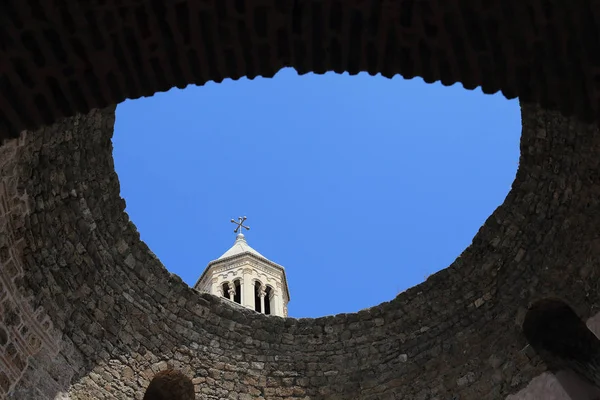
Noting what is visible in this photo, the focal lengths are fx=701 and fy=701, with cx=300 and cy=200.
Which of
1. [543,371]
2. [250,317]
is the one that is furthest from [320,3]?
[250,317]

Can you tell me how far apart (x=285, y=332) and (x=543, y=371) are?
3518 mm

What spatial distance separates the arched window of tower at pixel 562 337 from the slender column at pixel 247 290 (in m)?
13.1

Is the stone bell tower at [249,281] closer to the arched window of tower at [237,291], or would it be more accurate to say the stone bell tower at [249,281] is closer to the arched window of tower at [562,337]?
the arched window of tower at [237,291]

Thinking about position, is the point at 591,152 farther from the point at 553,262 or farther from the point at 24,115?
the point at 24,115

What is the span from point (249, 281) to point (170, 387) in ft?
41.6

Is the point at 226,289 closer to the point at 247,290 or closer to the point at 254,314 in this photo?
the point at 247,290

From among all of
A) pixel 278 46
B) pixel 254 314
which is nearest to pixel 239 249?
pixel 254 314

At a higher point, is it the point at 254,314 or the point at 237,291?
the point at 237,291

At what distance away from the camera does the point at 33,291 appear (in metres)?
7.39

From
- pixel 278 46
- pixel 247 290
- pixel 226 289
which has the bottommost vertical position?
pixel 278 46

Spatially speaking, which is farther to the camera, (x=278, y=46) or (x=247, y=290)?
(x=247, y=290)

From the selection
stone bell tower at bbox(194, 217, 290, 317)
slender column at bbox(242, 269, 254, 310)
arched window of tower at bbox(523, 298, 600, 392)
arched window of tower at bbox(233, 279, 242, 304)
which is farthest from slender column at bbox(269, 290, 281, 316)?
arched window of tower at bbox(523, 298, 600, 392)

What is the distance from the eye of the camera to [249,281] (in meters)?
21.9

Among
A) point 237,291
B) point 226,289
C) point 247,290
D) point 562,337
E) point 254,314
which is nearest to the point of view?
point 562,337
